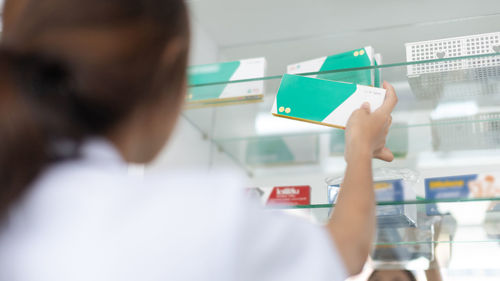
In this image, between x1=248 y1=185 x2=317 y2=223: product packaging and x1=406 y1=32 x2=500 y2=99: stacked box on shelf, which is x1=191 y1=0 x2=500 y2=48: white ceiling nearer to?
x1=406 y1=32 x2=500 y2=99: stacked box on shelf

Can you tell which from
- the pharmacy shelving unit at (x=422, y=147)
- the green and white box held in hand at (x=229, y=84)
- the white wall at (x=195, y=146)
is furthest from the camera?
the white wall at (x=195, y=146)

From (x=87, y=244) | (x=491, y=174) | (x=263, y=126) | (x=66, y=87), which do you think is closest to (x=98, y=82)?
(x=66, y=87)

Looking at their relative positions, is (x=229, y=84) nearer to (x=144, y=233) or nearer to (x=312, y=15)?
(x=312, y=15)

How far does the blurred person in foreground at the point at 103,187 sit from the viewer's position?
402 mm

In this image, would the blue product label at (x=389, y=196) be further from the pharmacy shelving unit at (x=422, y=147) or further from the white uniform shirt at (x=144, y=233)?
the white uniform shirt at (x=144, y=233)

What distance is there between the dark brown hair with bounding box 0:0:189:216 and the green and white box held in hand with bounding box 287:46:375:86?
71cm

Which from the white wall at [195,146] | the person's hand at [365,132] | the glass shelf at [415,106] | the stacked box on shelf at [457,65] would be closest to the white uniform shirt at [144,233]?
the person's hand at [365,132]

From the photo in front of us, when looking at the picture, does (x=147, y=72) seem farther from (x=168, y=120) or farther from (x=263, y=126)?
(x=263, y=126)

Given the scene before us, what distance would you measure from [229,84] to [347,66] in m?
0.29

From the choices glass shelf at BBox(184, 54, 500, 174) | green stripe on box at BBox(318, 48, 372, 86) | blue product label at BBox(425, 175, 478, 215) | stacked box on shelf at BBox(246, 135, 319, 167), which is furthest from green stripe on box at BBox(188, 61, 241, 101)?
blue product label at BBox(425, 175, 478, 215)

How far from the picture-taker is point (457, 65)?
3.43 ft

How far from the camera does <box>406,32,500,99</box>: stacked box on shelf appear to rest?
1042 millimetres

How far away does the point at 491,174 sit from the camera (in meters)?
0.86

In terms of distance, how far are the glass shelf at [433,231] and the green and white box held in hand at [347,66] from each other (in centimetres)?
30
